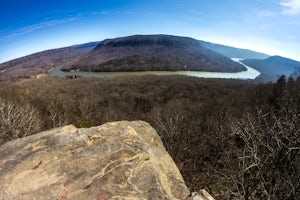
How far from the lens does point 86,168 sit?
6.91 metres

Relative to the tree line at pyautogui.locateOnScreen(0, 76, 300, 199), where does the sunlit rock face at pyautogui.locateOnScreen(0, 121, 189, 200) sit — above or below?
above

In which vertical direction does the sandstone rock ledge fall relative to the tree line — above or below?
above

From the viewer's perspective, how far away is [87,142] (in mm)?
8273

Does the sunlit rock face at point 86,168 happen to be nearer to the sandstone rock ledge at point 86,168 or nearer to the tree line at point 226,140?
the sandstone rock ledge at point 86,168

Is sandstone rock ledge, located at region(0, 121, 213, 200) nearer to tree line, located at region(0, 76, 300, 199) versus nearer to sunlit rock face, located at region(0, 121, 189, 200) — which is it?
sunlit rock face, located at region(0, 121, 189, 200)

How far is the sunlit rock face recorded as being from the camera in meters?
6.00

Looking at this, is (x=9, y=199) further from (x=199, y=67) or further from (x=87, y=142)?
(x=199, y=67)

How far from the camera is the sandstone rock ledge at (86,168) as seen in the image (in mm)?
5996

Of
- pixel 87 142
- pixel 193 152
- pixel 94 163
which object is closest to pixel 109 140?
pixel 87 142

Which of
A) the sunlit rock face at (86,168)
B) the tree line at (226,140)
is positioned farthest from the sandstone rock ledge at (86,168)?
the tree line at (226,140)

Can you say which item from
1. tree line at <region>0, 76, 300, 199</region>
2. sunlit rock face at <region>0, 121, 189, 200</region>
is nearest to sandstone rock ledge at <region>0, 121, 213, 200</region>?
sunlit rock face at <region>0, 121, 189, 200</region>

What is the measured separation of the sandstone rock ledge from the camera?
19.7 feet

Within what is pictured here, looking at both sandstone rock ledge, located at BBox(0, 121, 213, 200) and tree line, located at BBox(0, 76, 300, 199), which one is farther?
tree line, located at BBox(0, 76, 300, 199)

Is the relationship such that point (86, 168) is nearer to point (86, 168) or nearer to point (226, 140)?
point (86, 168)
